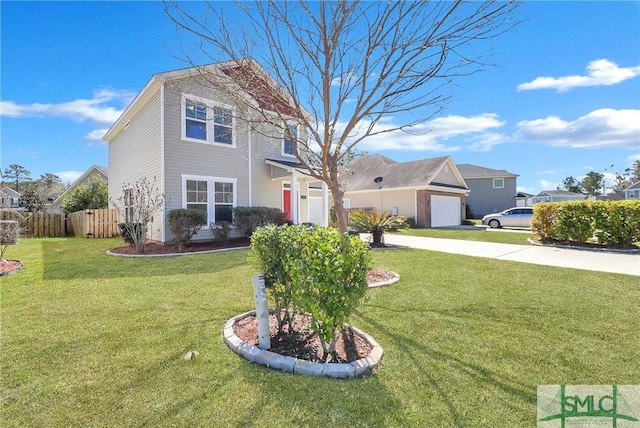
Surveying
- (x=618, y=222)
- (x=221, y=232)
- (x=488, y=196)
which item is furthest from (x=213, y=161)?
(x=488, y=196)

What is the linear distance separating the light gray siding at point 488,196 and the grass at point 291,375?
30.3 meters

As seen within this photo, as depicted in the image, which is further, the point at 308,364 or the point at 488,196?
the point at 488,196

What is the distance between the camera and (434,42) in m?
4.71

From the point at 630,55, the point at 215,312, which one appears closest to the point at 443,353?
the point at 215,312

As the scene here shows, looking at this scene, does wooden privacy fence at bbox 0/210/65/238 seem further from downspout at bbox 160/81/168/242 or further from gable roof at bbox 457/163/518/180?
gable roof at bbox 457/163/518/180

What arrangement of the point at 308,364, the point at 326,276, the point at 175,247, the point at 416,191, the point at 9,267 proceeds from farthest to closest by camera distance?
the point at 416,191
the point at 175,247
the point at 9,267
the point at 308,364
the point at 326,276

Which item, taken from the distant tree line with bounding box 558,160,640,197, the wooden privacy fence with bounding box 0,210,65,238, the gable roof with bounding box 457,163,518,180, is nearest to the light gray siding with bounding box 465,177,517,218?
the gable roof with bounding box 457,163,518,180

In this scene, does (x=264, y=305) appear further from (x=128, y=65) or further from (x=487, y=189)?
(x=487, y=189)

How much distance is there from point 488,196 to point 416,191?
17483 mm

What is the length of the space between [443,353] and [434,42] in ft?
14.6

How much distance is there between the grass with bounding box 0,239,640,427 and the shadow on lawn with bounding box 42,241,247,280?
0.58 m

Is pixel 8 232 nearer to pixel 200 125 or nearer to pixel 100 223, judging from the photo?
pixel 200 125

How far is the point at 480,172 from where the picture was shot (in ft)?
111

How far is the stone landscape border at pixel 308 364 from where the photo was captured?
102 inches
